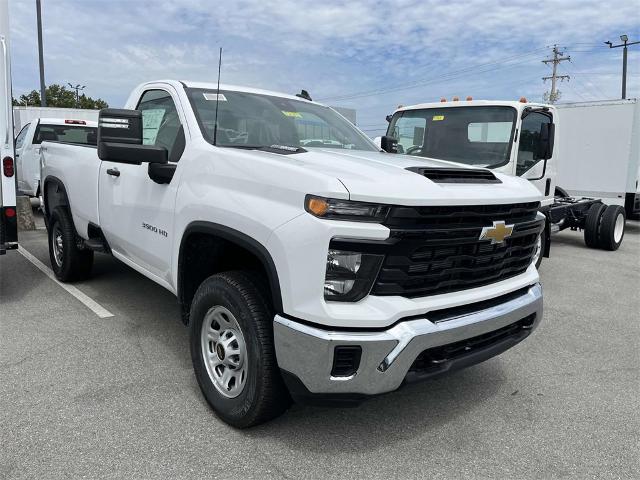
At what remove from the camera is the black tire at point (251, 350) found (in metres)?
2.65

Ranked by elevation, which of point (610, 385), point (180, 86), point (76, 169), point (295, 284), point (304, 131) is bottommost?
Answer: point (610, 385)

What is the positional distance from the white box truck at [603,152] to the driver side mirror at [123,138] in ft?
30.3

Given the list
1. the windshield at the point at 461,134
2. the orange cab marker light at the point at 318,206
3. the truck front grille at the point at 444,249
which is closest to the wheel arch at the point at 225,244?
the orange cab marker light at the point at 318,206

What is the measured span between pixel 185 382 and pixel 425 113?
591cm

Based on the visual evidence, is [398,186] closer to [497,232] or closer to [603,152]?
[497,232]

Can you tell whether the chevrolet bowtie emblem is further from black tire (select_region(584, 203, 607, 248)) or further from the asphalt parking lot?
black tire (select_region(584, 203, 607, 248))

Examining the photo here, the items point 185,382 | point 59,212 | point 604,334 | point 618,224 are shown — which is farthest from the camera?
point 618,224

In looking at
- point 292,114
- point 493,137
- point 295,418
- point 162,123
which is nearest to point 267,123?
point 292,114

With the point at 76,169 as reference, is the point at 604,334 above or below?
below

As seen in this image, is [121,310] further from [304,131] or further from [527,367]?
[527,367]

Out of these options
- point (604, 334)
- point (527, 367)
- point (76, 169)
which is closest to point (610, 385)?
point (527, 367)

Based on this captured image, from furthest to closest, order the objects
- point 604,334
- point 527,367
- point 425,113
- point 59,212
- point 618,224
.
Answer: point 618,224 → point 425,113 → point 59,212 → point 604,334 → point 527,367

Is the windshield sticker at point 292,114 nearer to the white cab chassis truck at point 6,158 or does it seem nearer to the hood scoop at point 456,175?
the hood scoop at point 456,175

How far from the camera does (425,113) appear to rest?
806 centimetres
